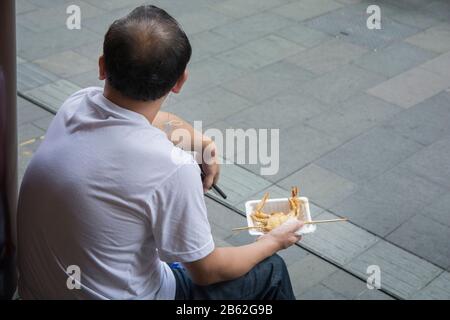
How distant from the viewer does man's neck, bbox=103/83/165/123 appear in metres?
2.62

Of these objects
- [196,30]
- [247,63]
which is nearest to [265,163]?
[247,63]

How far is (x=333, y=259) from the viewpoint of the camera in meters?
4.63

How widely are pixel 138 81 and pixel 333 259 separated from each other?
2.43m

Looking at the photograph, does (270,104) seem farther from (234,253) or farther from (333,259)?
(234,253)

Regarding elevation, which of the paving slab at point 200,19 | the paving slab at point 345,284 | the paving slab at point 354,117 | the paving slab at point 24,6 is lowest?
the paving slab at point 24,6

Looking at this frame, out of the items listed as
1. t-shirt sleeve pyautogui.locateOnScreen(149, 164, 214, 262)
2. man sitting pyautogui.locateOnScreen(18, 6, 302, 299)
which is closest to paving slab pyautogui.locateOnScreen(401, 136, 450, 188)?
Result: man sitting pyautogui.locateOnScreen(18, 6, 302, 299)

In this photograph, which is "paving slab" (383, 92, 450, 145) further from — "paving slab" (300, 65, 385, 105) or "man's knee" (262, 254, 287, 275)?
"man's knee" (262, 254, 287, 275)

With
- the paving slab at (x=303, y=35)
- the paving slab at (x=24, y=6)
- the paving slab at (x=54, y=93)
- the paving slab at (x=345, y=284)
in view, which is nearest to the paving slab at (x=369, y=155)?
the paving slab at (x=345, y=284)

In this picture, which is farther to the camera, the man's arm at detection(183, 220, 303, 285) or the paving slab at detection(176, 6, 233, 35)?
the paving slab at detection(176, 6, 233, 35)

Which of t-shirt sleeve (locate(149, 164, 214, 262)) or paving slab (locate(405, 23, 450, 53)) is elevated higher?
t-shirt sleeve (locate(149, 164, 214, 262))

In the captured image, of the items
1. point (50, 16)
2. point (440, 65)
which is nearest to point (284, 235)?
point (440, 65)

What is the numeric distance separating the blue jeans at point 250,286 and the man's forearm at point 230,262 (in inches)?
2.7

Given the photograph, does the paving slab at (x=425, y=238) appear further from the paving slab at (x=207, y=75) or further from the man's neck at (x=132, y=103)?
the man's neck at (x=132, y=103)

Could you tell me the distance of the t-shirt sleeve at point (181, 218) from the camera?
2.51 metres
